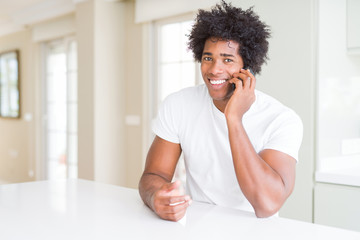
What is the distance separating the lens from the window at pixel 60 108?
492cm

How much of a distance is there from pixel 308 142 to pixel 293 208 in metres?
0.40

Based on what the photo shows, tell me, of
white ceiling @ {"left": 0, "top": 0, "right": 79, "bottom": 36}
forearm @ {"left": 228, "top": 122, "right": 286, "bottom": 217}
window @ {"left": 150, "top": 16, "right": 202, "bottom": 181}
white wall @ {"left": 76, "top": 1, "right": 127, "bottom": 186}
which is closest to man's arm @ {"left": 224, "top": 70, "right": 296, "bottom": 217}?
forearm @ {"left": 228, "top": 122, "right": 286, "bottom": 217}

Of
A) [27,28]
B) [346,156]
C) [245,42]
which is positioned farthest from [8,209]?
[27,28]

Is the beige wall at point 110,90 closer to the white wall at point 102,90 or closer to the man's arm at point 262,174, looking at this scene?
the white wall at point 102,90

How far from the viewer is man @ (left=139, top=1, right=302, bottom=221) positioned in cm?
128

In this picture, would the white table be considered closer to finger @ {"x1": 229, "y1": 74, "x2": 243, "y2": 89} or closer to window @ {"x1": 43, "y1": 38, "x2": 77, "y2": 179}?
finger @ {"x1": 229, "y1": 74, "x2": 243, "y2": 89}

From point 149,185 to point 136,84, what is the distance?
277 centimetres

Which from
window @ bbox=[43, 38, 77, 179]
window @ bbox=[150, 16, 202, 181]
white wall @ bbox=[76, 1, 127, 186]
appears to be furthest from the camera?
window @ bbox=[43, 38, 77, 179]

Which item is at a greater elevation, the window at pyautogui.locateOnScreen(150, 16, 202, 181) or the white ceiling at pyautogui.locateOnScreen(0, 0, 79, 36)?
the white ceiling at pyautogui.locateOnScreen(0, 0, 79, 36)

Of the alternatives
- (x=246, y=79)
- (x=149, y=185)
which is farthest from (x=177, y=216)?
(x=246, y=79)

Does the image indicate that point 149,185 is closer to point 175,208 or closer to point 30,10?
point 175,208

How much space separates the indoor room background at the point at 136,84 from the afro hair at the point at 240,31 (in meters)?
0.72

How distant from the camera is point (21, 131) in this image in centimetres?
579

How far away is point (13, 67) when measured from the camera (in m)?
5.88
